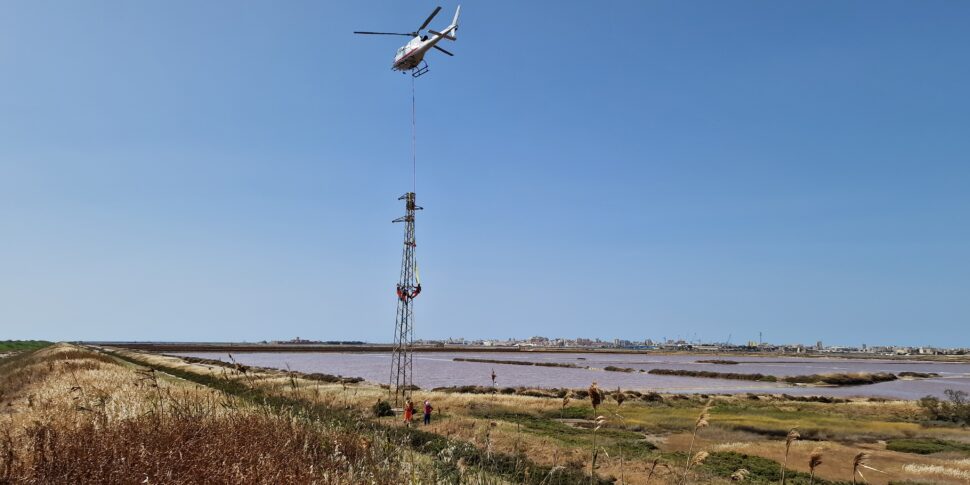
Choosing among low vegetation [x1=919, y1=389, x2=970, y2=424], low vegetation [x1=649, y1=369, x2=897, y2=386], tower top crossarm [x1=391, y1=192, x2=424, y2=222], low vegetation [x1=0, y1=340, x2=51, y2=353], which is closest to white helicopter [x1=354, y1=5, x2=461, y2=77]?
tower top crossarm [x1=391, y1=192, x2=424, y2=222]

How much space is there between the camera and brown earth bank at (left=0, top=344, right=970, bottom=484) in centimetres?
582

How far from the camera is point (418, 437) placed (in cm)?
1633

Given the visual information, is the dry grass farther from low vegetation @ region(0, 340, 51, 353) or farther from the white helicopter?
low vegetation @ region(0, 340, 51, 353)

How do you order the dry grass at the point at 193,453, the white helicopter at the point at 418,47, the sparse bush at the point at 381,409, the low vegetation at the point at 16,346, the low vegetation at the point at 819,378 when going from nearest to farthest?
1. the dry grass at the point at 193,453
2. the sparse bush at the point at 381,409
3. the white helicopter at the point at 418,47
4. the low vegetation at the point at 819,378
5. the low vegetation at the point at 16,346

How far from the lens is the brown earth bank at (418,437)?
5.82 metres

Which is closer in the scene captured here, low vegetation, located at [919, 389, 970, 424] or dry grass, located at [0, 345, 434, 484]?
dry grass, located at [0, 345, 434, 484]

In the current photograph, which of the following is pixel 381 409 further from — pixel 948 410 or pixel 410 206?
pixel 948 410

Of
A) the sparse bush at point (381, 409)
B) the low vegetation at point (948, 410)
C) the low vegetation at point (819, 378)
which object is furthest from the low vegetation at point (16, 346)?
the low vegetation at point (948, 410)

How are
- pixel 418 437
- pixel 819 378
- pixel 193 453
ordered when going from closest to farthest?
pixel 193 453, pixel 418 437, pixel 819 378

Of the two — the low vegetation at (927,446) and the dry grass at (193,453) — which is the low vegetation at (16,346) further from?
the low vegetation at (927,446)

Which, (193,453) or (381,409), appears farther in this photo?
(381,409)

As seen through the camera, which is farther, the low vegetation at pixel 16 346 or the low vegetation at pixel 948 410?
the low vegetation at pixel 16 346

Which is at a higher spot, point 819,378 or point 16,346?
point 16,346

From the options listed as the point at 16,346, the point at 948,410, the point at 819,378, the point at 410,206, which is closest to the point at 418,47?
the point at 410,206
